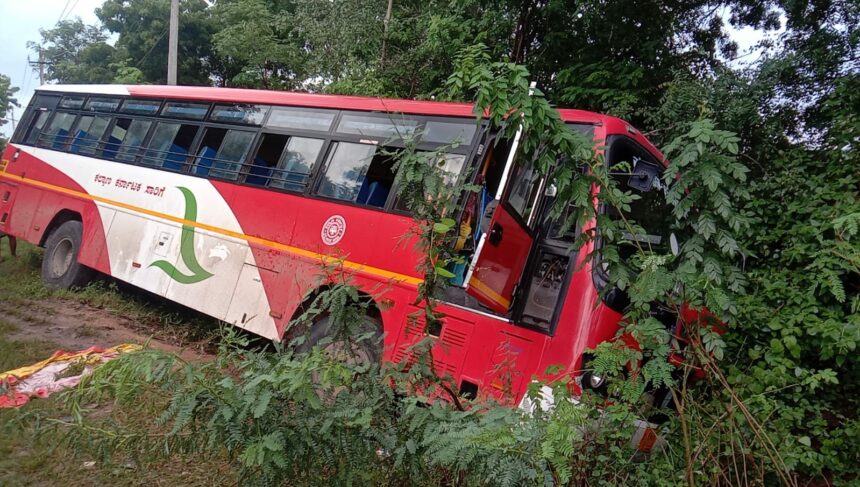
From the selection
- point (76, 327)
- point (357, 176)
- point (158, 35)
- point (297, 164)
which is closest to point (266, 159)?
point (297, 164)

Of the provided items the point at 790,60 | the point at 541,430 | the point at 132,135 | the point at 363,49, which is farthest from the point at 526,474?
the point at 363,49

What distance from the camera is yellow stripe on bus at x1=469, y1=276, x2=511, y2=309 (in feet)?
12.0

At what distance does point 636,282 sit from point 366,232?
9.80 ft

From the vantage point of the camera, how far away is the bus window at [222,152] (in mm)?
6332

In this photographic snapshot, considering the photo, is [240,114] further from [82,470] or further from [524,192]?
[82,470]

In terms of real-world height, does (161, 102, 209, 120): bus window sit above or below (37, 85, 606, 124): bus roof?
below

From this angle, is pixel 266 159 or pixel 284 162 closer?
pixel 284 162

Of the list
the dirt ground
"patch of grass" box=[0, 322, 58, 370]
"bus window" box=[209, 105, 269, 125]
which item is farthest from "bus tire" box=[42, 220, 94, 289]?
"bus window" box=[209, 105, 269, 125]

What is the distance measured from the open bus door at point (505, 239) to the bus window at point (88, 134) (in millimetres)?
6696

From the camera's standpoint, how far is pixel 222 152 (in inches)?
257

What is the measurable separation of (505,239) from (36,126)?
351 inches

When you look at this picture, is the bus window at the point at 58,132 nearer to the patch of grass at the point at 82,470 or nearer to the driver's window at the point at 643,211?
the patch of grass at the point at 82,470

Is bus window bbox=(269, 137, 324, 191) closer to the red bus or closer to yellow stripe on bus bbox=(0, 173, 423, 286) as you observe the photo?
the red bus

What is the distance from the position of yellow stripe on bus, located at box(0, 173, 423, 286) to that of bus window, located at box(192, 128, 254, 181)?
0.62 metres
